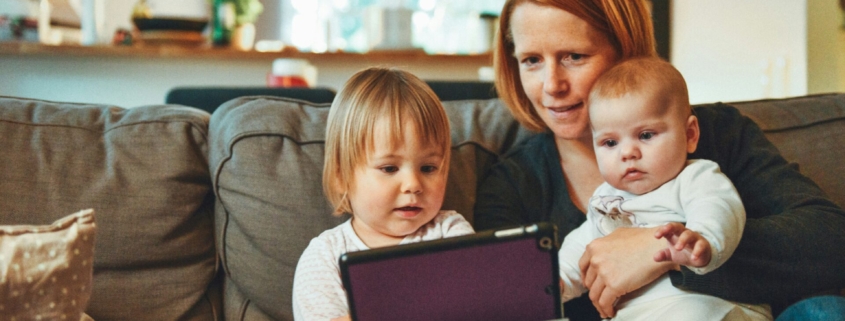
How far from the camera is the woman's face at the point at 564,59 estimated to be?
1.35m

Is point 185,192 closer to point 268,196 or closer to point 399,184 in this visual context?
point 268,196

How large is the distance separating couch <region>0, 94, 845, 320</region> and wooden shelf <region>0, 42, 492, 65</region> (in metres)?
1.98

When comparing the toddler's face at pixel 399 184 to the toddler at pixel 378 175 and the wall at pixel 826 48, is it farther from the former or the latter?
the wall at pixel 826 48

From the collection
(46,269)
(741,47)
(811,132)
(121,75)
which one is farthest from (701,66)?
(46,269)

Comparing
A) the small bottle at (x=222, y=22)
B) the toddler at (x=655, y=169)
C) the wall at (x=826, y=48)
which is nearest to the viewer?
the toddler at (x=655, y=169)

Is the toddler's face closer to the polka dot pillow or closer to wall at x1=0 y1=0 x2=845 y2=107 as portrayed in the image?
the polka dot pillow

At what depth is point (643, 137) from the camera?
1181 mm

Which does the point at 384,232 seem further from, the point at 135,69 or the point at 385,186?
the point at 135,69

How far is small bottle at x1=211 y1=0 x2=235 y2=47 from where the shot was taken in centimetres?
345


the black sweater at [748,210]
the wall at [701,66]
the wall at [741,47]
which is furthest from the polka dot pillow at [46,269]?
the wall at [741,47]

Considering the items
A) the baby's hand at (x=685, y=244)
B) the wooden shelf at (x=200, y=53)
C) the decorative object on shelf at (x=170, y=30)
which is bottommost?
the baby's hand at (x=685, y=244)

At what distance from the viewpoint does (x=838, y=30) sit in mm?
3049

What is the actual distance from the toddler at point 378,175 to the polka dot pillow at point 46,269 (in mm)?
341

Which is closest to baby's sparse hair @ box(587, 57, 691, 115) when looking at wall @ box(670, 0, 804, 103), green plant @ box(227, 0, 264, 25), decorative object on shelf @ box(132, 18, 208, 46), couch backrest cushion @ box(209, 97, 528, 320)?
couch backrest cushion @ box(209, 97, 528, 320)
